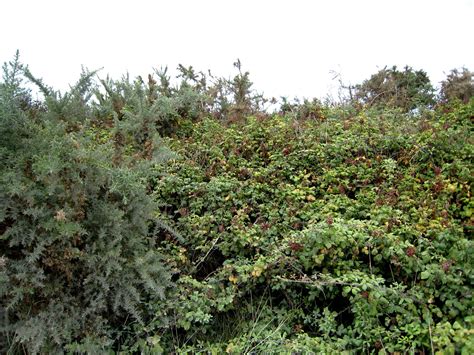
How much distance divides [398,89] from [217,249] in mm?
5799

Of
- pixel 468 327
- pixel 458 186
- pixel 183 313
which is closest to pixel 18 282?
pixel 183 313

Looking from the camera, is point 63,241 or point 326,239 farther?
point 326,239

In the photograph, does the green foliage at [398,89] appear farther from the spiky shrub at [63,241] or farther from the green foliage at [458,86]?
the spiky shrub at [63,241]

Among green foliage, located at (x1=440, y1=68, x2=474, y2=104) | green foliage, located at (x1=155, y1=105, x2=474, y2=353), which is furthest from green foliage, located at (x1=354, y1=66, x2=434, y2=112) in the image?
green foliage, located at (x1=155, y1=105, x2=474, y2=353)

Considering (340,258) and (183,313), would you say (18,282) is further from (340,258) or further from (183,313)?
(340,258)

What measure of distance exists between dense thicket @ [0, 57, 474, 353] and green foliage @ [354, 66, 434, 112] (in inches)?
120

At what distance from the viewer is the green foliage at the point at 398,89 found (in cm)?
746

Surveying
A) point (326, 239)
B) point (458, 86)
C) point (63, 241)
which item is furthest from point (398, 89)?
point (63, 241)

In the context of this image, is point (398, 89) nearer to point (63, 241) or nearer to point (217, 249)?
point (217, 249)

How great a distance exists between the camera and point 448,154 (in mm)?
4609

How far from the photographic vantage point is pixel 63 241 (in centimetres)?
295

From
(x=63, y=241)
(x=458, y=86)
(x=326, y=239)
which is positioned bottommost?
(x=326, y=239)

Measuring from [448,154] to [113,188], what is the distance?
353 centimetres

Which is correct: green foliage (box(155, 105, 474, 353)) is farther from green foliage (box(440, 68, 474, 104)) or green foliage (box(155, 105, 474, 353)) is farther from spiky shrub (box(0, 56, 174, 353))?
green foliage (box(440, 68, 474, 104))
